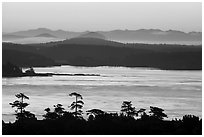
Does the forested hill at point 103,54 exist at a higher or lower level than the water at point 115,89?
higher

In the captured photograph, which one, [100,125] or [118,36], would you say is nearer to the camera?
[100,125]

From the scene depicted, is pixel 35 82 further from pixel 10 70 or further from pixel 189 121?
pixel 189 121

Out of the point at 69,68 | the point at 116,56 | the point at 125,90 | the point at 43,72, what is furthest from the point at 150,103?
the point at 43,72

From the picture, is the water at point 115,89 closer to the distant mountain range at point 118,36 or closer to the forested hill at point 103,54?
the forested hill at point 103,54

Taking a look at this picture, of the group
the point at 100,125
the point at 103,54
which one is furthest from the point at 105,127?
the point at 103,54

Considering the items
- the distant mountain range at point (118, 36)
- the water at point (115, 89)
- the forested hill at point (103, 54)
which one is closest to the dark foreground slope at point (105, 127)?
the water at point (115, 89)

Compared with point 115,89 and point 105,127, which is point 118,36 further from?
point 105,127
